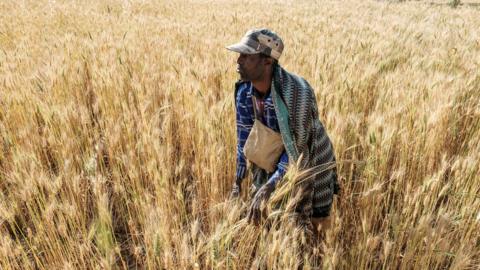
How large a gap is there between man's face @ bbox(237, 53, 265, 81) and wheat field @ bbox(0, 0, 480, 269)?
1.20 ft

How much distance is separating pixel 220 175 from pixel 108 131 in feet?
2.08

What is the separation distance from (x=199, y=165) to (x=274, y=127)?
48cm

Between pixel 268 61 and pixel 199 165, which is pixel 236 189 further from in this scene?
pixel 268 61

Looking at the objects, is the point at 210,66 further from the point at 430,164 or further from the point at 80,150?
the point at 430,164

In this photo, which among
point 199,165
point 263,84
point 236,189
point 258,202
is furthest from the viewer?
point 199,165

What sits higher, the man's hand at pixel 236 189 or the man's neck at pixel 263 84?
the man's neck at pixel 263 84

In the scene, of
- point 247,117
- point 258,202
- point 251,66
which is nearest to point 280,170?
point 258,202

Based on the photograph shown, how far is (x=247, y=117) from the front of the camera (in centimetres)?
152

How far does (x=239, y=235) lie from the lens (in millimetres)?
1265

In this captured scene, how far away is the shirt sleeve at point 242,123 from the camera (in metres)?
1.51

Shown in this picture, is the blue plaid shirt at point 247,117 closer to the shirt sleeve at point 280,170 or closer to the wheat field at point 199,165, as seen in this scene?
the shirt sleeve at point 280,170

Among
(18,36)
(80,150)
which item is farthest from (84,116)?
(18,36)

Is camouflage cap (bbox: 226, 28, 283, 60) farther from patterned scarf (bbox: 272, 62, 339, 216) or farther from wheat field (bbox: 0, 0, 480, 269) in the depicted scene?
wheat field (bbox: 0, 0, 480, 269)

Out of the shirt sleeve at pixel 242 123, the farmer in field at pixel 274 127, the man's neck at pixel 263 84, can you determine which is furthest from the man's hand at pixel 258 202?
the man's neck at pixel 263 84
